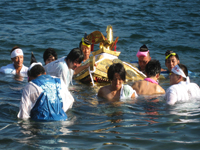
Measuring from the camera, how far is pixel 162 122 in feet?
16.4

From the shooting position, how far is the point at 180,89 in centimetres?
543

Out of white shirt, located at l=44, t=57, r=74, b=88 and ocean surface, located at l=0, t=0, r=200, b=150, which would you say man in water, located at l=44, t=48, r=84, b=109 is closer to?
white shirt, located at l=44, t=57, r=74, b=88

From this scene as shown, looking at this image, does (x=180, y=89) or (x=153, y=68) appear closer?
(x=180, y=89)

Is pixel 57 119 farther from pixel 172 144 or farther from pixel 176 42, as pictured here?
pixel 176 42

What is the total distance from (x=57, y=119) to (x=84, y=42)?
3755mm

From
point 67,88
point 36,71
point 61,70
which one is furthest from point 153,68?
point 36,71

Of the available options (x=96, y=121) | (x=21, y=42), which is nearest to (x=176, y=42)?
(x=21, y=42)

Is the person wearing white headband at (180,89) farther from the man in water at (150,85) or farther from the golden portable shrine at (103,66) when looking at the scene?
the golden portable shrine at (103,66)

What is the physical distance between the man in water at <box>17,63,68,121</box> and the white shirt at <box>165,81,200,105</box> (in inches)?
73.6

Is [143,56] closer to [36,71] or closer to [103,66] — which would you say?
[103,66]

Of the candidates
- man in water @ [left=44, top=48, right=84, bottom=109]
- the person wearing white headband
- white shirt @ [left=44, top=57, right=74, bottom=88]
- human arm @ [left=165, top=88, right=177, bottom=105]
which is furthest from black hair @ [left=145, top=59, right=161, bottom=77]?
white shirt @ [left=44, top=57, right=74, bottom=88]

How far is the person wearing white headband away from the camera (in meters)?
5.34

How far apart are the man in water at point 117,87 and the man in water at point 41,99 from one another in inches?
40.7

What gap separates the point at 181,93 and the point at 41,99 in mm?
2427
